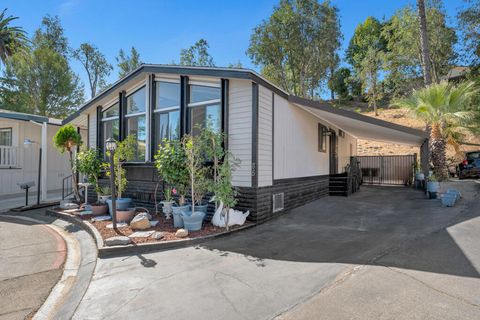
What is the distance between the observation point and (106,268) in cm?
411

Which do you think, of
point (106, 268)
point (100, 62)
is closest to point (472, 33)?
point (106, 268)

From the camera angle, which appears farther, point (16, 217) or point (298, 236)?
point (16, 217)

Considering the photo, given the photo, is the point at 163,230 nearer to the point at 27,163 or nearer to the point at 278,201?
the point at 278,201

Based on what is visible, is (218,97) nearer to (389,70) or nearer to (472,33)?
(472,33)

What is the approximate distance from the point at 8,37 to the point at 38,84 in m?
3.78

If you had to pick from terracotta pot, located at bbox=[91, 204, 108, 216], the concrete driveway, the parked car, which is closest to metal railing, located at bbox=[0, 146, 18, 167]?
terracotta pot, located at bbox=[91, 204, 108, 216]

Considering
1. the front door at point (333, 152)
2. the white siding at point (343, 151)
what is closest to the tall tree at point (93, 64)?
the white siding at point (343, 151)

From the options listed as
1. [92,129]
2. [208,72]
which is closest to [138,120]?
[92,129]

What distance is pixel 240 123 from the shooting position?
21.1 ft

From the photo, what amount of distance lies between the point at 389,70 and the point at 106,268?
24.2m

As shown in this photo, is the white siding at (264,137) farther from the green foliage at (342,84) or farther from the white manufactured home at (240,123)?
the green foliage at (342,84)

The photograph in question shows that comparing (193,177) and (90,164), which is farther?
(90,164)

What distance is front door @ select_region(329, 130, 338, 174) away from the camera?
Result: 11367 mm

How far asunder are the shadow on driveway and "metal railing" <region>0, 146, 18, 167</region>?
12061 millimetres
